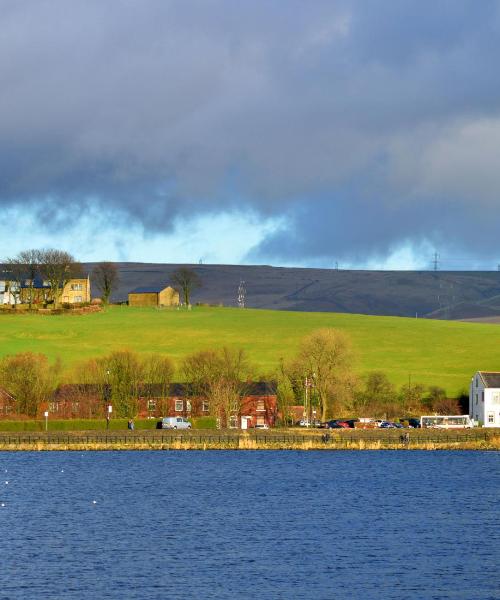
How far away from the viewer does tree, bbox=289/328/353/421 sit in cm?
13775

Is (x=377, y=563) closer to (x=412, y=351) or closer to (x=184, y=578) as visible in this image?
(x=184, y=578)

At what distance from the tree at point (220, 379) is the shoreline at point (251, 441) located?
39.2 ft

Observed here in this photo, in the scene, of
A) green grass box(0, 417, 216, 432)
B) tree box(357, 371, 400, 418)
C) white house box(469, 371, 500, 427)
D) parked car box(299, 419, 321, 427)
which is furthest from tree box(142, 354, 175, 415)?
white house box(469, 371, 500, 427)

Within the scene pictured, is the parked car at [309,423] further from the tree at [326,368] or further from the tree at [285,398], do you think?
the tree at [285,398]

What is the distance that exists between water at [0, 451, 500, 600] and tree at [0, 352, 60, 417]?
107 ft

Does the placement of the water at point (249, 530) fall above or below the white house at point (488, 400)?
below

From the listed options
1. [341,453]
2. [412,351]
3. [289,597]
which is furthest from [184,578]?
[412,351]

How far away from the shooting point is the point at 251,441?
392 feet

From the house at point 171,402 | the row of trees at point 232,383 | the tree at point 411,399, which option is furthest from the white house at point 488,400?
the house at point 171,402

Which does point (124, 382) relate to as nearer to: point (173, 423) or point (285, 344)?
point (173, 423)

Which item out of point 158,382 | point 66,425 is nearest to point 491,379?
point 158,382

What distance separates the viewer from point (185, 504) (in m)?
76.3

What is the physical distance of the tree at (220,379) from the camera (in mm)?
134750

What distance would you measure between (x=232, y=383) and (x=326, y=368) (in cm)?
999
